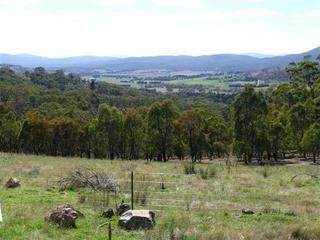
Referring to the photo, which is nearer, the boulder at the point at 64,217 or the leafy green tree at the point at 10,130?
the boulder at the point at 64,217

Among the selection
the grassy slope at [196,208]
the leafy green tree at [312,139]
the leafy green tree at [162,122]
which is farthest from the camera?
the leafy green tree at [162,122]

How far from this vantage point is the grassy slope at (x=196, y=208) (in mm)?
11266

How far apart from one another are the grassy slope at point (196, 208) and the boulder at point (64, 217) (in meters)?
0.27

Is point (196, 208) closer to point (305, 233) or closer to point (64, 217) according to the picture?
point (305, 233)

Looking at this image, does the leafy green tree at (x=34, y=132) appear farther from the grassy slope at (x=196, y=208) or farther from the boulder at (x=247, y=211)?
the boulder at (x=247, y=211)

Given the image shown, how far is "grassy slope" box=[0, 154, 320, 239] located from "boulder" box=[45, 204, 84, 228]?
268 mm

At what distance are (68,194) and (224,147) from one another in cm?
5426

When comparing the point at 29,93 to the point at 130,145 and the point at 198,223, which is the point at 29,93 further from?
the point at 198,223

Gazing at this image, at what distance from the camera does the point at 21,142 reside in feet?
232

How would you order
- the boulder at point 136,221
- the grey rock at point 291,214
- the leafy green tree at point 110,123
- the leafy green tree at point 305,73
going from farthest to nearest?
the leafy green tree at point 305,73 < the leafy green tree at point 110,123 < the grey rock at point 291,214 < the boulder at point 136,221

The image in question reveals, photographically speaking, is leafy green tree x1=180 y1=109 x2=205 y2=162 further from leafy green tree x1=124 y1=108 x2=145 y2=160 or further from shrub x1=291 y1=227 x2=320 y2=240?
shrub x1=291 y1=227 x2=320 y2=240

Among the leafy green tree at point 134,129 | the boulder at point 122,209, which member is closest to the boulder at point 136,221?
the boulder at point 122,209

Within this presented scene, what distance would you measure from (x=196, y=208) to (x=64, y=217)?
14.4ft

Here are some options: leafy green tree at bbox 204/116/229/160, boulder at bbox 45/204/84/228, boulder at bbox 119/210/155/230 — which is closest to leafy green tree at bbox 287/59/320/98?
leafy green tree at bbox 204/116/229/160
